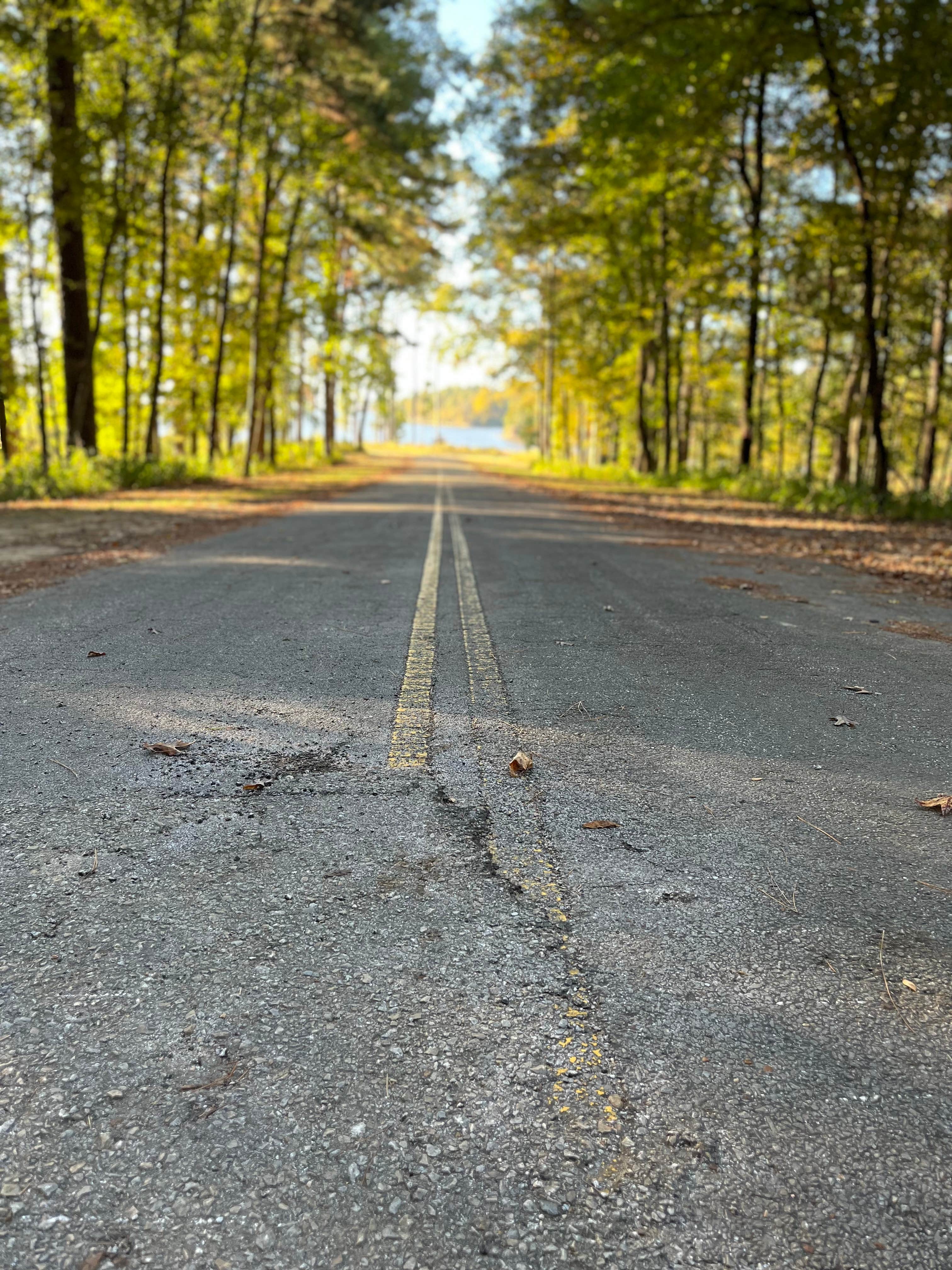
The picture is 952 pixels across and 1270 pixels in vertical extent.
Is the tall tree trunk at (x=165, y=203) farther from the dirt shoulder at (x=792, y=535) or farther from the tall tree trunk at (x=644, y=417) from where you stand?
the tall tree trunk at (x=644, y=417)

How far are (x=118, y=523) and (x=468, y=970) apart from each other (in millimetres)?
11958

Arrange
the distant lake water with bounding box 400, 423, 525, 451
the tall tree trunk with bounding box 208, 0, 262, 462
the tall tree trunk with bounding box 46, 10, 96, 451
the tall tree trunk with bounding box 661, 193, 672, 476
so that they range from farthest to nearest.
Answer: the distant lake water with bounding box 400, 423, 525, 451 < the tall tree trunk with bounding box 661, 193, 672, 476 < the tall tree trunk with bounding box 208, 0, 262, 462 < the tall tree trunk with bounding box 46, 10, 96, 451

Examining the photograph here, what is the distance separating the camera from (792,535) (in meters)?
13.2

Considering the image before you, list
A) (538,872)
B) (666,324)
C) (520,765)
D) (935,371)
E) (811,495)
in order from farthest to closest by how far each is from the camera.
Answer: (666,324) → (935,371) → (811,495) → (520,765) → (538,872)

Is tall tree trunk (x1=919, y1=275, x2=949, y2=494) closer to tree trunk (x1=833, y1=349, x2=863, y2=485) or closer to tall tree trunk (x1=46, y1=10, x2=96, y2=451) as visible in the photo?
tree trunk (x1=833, y1=349, x2=863, y2=485)

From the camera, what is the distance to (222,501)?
55.6ft

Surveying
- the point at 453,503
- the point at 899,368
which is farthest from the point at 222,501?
the point at 899,368

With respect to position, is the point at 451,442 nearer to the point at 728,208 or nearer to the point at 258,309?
the point at 728,208

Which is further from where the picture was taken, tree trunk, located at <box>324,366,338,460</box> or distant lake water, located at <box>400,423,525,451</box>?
distant lake water, located at <box>400,423,525,451</box>

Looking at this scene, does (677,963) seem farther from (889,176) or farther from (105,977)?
(889,176)

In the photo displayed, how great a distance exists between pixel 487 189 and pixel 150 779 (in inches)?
1353

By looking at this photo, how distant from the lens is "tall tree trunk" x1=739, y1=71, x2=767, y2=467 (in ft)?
64.0

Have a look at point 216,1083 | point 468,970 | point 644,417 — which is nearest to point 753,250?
point 644,417

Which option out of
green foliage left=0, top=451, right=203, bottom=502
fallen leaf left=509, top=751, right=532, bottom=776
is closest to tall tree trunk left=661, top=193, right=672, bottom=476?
green foliage left=0, top=451, right=203, bottom=502
